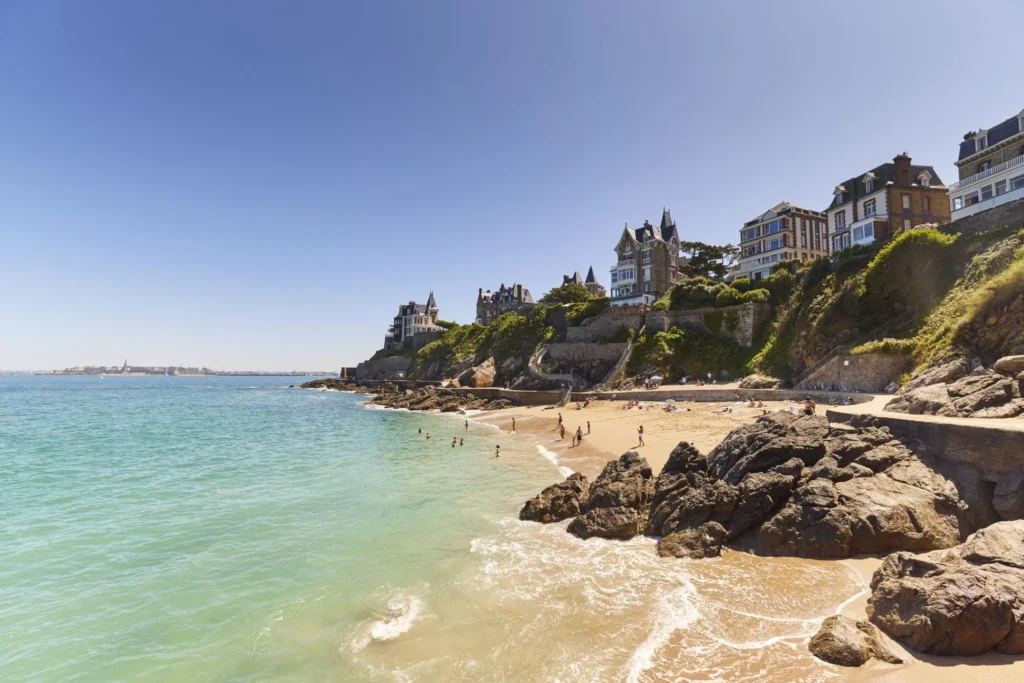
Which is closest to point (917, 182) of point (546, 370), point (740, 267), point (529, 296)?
point (740, 267)

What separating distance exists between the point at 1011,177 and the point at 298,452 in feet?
163

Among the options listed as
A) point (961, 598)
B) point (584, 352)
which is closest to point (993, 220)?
point (961, 598)

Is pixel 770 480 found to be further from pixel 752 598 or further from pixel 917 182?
pixel 917 182

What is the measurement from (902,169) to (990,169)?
9059 millimetres

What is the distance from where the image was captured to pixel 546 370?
58.0m

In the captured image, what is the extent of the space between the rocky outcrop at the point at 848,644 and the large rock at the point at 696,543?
148 inches

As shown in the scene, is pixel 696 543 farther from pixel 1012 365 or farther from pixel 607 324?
pixel 607 324

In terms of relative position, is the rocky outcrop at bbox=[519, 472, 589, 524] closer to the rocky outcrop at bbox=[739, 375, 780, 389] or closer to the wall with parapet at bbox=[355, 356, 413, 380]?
the rocky outcrop at bbox=[739, 375, 780, 389]

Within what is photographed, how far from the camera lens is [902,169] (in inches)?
1650

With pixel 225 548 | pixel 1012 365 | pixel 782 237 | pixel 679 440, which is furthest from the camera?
pixel 782 237

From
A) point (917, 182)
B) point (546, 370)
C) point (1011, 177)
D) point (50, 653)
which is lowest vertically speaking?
point (50, 653)

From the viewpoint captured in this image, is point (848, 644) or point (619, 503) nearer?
point (848, 644)

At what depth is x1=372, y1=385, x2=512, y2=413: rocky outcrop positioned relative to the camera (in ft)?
176

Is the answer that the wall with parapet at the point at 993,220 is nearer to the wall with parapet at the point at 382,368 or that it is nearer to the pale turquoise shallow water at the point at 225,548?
the pale turquoise shallow water at the point at 225,548
